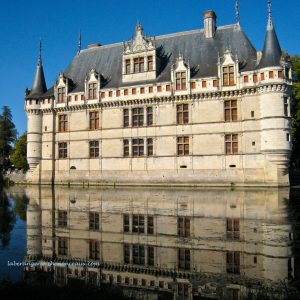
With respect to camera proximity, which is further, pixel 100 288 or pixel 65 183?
pixel 65 183

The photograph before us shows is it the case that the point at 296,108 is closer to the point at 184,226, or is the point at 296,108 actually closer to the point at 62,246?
the point at 184,226

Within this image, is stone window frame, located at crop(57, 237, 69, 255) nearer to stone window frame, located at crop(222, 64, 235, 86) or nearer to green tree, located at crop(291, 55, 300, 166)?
stone window frame, located at crop(222, 64, 235, 86)

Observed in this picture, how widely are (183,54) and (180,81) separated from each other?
12.4 ft

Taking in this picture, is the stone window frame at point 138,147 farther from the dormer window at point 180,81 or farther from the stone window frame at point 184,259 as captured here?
the stone window frame at point 184,259

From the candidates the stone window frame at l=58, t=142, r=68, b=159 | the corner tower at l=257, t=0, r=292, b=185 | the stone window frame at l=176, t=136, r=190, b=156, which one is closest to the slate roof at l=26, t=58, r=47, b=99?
the stone window frame at l=58, t=142, r=68, b=159

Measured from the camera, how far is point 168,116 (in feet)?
107

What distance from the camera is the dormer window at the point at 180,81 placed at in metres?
32.1

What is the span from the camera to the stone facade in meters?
29.2

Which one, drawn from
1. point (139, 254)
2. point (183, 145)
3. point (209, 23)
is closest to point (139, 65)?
point (209, 23)

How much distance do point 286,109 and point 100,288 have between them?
26237 mm

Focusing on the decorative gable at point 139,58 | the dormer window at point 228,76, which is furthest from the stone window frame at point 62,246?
the decorative gable at point 139,58

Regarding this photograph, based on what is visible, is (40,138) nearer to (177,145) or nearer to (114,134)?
(114,134)

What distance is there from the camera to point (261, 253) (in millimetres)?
8211

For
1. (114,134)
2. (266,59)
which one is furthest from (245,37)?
(114,134)
